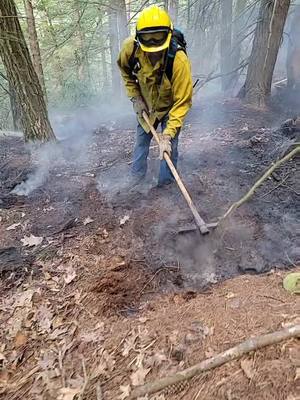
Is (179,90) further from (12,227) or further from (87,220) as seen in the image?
(12,227)

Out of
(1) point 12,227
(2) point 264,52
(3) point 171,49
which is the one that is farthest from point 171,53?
(2) point 264,52

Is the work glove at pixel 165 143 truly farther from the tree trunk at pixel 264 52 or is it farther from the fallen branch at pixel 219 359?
the tree trunk at pixel 264 52

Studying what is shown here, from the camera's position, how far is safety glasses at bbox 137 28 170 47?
373cm

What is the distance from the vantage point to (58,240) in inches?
156

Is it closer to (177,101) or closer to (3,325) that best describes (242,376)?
(3,325)

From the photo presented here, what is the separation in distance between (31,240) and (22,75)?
3189 millimetres

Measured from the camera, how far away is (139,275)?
A: 352 centimetres

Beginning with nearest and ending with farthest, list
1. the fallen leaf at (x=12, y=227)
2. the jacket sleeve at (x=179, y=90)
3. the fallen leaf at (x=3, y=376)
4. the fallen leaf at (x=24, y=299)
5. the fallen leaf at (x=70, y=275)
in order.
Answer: the fallen leaf at (x=3, y=376), the fallen leaf at (x=24, y=299), the fallen leaf at (x=70, y=275), the jacket sleeve at (x=179, y=90), the fallen leaf at (x=12, y=227)

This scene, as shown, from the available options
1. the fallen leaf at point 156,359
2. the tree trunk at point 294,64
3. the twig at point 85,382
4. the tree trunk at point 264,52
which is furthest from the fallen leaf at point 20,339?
the tree trunk at point 294,64

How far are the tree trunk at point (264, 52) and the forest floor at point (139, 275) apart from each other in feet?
8.67

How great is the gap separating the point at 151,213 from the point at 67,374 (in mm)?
2393

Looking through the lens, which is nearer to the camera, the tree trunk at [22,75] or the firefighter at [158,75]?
the firefighter at [158,75]

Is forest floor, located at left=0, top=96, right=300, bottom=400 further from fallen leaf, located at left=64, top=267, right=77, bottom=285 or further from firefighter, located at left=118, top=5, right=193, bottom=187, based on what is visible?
firefighter, located at left=118, top=5, right=193, bottom=187

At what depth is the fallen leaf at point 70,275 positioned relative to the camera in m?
3.36
